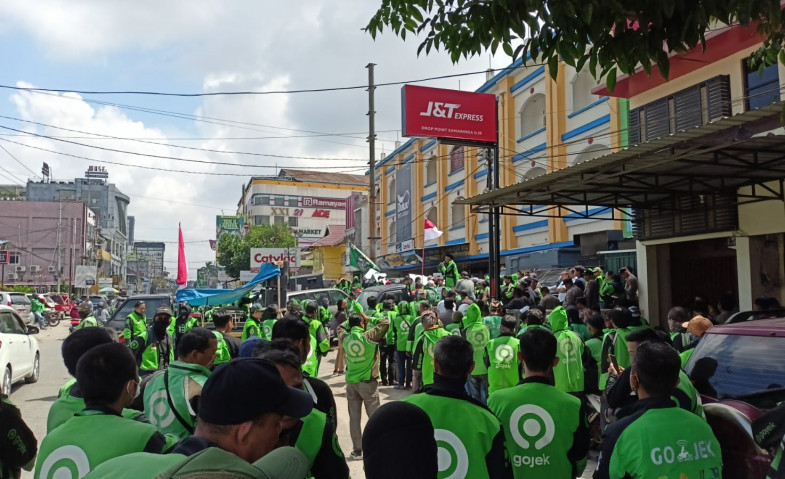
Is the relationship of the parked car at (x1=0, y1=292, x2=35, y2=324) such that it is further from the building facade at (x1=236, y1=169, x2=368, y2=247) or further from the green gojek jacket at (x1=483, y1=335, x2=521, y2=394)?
the building facade at (x1=236, y1=169, x2=368, y2=247)

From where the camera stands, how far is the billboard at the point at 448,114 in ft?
62.7

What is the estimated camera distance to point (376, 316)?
1211 cm

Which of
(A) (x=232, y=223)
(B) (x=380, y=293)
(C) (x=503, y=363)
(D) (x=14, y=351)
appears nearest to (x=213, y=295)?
(D) (x=14, y=351)

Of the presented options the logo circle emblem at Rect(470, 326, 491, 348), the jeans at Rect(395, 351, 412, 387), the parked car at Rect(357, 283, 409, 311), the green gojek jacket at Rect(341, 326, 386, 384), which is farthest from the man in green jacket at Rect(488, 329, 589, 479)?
the parked car at Rect(357, 283, 409, 311)

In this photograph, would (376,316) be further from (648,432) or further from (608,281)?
(648,432)

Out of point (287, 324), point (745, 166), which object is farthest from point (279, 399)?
point (745, 166)

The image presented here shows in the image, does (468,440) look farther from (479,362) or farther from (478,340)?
(478,340)

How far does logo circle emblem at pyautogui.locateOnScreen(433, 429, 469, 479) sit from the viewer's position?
10.1 feet

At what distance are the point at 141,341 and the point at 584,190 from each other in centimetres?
794

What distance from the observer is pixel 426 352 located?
331 inches

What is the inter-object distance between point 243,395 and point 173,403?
225 centimetres

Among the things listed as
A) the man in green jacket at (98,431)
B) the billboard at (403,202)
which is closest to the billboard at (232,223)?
the billboard at (403,202)

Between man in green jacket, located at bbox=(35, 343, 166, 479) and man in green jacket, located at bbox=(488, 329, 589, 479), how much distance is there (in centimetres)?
190

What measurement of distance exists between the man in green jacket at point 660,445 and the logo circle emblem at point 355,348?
5.00m
